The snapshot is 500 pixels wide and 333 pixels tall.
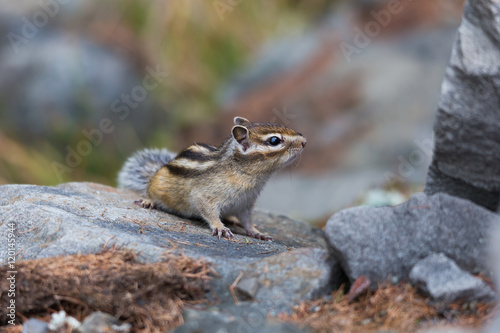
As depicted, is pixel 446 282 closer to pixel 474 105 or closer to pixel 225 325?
pixel 474 105

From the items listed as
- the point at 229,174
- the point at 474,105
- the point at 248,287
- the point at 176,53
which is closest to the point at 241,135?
the point at 229,174

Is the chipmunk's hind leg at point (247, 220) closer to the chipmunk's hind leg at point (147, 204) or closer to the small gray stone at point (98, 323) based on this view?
the chipmunk's hind leg at point (147, 204)

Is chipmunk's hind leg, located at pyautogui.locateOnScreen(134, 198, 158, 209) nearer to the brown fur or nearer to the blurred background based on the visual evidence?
the brown fur

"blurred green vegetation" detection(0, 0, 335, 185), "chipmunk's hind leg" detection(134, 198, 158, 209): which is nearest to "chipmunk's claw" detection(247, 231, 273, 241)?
"chipmunk's hind leg" detection(134, 198, 158, 209)

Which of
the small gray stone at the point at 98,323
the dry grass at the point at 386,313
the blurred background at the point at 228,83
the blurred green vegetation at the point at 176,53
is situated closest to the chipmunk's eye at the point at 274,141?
the dry grass at the point at 386,313

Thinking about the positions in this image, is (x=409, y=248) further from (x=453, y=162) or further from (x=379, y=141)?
(x=379, y=141)

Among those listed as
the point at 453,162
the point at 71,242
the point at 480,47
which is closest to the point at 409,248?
the point at 453,162
